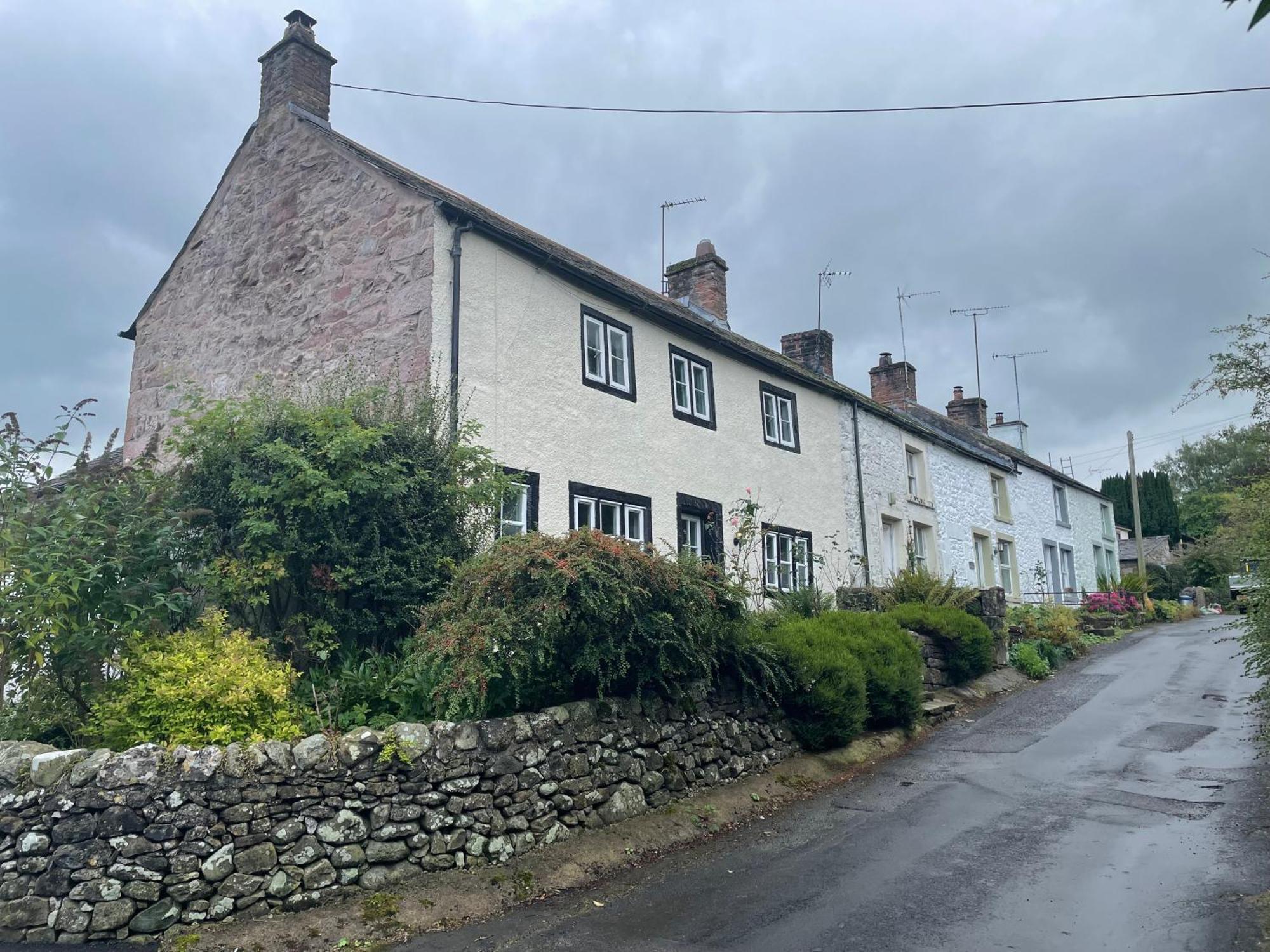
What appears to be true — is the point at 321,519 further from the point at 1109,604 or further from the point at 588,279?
the point at 1109,604

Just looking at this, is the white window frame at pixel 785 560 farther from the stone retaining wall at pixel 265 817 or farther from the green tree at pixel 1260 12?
the green tree at pixel 1260 12

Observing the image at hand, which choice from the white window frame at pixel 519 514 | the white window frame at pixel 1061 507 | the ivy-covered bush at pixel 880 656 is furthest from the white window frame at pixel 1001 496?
the white window frame at pixel 519 514

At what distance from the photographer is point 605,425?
1449 centimetres

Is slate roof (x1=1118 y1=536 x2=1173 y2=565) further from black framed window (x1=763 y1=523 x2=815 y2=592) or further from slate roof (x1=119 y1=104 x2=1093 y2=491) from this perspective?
black framed window (x1=763 y1=523 x2=815 y2=592)

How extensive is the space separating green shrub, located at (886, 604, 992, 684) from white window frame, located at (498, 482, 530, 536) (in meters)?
6.55

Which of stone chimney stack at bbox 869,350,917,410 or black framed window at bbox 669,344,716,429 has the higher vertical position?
stone chimney stack at bbox 869,350,917,410

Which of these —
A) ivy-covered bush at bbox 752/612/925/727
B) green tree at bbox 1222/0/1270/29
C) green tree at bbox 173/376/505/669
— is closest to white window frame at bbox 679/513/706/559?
ivy-covered bush at bbox 752/612/925/727

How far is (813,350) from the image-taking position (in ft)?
78.5

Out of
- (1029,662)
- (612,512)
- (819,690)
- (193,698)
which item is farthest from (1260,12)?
(1029,662)

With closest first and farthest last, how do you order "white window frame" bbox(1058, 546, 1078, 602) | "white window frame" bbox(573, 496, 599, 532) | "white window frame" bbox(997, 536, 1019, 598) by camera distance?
"white window frame" bbox(573, 496, 599, 532) → "white window frame" bbox(997, 536, 1019, 598) → "white window frame" bbox(1058, 546, 1078, 602)

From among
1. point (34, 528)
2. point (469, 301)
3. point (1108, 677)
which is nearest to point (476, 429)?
point (469, 301)

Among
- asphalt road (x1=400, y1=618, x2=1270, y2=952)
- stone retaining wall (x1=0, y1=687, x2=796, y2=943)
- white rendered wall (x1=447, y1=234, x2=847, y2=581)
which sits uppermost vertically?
white rendered wall (x1=447, y1=234, x2=847, y2=581)

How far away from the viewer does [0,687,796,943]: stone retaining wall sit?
668cm

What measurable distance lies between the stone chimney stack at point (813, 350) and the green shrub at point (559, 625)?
14.9 metres
